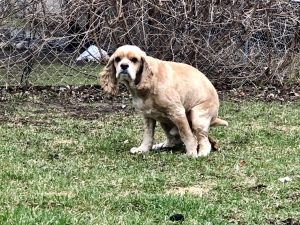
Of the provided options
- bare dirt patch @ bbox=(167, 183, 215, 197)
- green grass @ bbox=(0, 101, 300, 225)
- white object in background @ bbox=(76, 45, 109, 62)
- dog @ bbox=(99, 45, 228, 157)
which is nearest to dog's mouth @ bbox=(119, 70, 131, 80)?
dog @ bbox=(99, 45, 228, 157)

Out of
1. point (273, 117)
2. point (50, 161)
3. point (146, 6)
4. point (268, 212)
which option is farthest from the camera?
point (146, 6)

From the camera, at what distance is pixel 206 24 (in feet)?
35.8

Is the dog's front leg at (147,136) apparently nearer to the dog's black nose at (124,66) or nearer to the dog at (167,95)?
the dog at (167,95)

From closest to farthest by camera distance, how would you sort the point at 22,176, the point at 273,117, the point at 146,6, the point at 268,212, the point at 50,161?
the point at 268,212 → the point at 22,176 → the point at 50,161 → the point at 273,117 → the point at 146,6

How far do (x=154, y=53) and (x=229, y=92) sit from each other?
1.37 metres

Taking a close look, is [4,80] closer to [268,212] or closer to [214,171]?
[214,171]

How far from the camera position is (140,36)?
10.9 m

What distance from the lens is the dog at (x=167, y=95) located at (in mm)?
6383

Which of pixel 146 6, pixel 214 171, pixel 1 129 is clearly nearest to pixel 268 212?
pixel 214 171

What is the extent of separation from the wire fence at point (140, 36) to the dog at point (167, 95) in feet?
12.7

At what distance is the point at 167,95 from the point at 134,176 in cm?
120

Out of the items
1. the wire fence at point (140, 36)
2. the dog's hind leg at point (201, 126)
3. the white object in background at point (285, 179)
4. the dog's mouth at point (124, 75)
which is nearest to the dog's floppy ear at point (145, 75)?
the dog's mouth at point (124, 75)

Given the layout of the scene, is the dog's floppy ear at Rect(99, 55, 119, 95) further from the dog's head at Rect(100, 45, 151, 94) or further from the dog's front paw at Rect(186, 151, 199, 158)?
the dog's front paw at Rect(186, 151, 199, 158)

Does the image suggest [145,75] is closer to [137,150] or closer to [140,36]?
[137,150]
